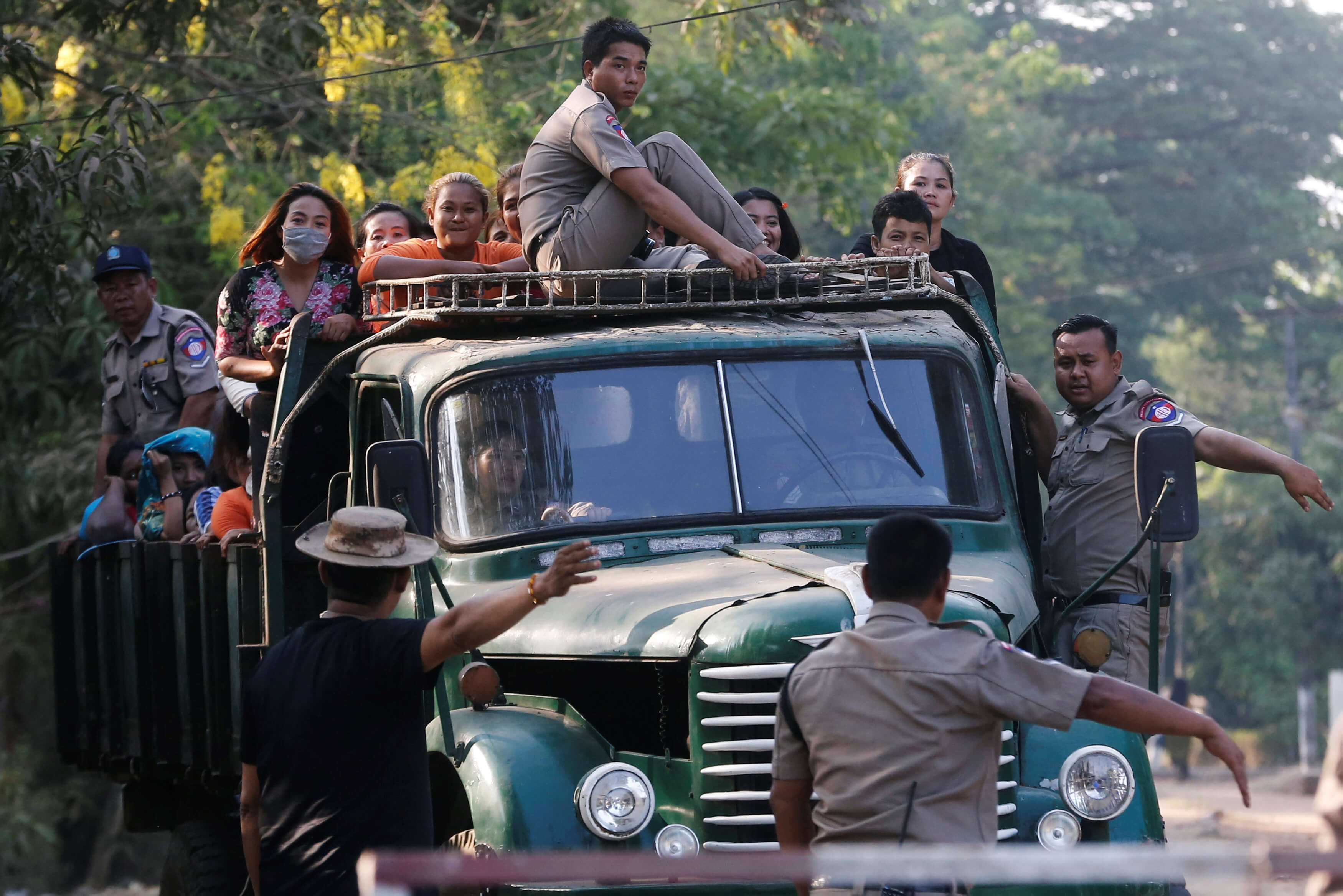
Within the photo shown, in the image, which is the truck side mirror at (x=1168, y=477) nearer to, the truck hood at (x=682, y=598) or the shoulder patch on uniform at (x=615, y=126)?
the truck hood at (x=682, y=598)

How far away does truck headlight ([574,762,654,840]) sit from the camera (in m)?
4.97

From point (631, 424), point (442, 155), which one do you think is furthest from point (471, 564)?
point (442, 155)

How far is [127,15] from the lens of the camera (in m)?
11.0

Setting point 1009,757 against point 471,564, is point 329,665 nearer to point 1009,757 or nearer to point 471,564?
point 471,564

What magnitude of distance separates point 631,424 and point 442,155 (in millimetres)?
8221

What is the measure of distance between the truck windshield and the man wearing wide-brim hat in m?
1.33

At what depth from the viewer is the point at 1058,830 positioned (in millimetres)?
5184

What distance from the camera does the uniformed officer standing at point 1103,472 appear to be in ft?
20.4

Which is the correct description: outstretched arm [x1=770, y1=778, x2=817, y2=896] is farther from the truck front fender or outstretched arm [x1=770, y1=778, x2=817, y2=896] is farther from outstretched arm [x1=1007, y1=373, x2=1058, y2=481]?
outstretched arm [x1=1007, y1=373, x2=1058, y2=481]

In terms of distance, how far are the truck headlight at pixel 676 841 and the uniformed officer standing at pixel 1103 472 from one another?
1639mm

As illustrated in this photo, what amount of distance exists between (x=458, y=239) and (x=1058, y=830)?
3.55m

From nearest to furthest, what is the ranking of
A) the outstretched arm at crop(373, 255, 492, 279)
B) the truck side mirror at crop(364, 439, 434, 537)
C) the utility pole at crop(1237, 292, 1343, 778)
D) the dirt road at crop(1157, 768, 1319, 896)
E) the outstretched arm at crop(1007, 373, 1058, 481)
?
1. the truck side mirror at crop(364, 439, 434, 537)
2. the outstretched arm at crop(1007, 373, 1058, 481)
3. the outstretched arm at crop(373, 255, 492, 279)
4. the dirt road at crop(1157, 768, 1319, 896)
5. the utility pole at crop(1237, 292, 1343, 778)

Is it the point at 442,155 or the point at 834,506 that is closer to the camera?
the point at 834,506

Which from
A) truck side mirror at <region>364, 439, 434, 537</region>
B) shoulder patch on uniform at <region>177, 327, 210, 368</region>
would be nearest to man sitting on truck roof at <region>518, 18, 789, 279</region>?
A: truck side mirror at <region>364, 439, 434, 537</region>
